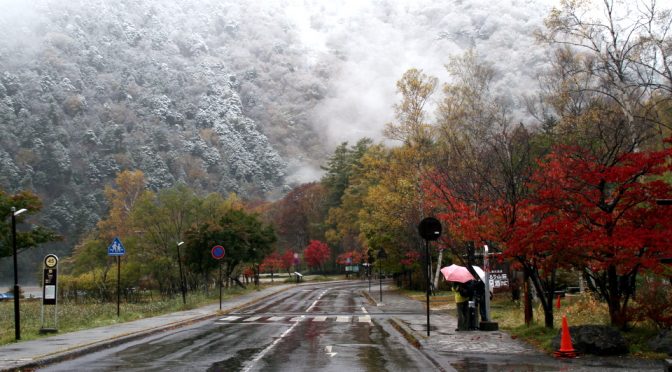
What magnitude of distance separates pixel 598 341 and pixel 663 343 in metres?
1.14

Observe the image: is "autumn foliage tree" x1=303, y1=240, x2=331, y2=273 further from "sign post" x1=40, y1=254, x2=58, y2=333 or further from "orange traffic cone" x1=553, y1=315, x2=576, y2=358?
"orange traffic cone" x1=553, y1=315, x2=576, y2=358

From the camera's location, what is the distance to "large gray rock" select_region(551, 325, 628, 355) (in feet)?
38.9

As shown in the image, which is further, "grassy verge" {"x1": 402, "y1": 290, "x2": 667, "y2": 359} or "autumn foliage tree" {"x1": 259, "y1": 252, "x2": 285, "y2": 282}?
"autumn foliage tree" {"x1": 259, "y1": 252, "x2": 285, "y2": 282}

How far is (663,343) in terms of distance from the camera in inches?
461

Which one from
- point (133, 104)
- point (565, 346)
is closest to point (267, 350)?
point (565, 346)

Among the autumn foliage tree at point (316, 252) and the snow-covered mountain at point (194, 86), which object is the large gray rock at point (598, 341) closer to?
the autumn foliage tree at point (316, 252)

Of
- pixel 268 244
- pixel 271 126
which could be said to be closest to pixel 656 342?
pixel 268 244

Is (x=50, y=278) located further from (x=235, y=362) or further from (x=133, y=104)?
(x=133, y=104)

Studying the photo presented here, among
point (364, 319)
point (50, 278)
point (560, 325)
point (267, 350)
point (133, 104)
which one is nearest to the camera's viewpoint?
point (267, 350)

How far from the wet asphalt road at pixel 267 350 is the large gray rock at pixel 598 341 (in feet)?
9.86

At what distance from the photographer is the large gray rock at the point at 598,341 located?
38.9 ft

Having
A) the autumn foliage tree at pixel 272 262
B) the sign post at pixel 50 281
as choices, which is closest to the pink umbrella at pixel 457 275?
the sign post at pixel 50 281

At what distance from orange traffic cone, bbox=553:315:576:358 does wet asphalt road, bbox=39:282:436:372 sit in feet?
8.34

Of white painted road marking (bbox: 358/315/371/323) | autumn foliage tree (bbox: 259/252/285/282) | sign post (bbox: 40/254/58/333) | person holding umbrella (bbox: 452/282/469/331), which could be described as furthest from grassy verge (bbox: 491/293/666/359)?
autumn foliage tree (bbox: 259/252/285/282)
